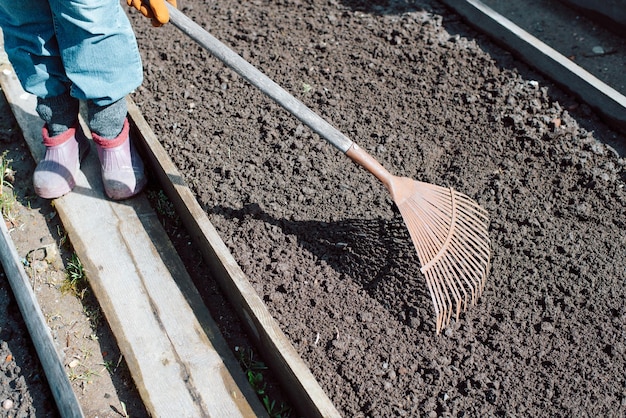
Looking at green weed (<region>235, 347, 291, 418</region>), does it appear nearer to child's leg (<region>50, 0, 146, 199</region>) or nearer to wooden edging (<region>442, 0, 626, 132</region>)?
child's leg (<region>50, 0, 146, 199</region>)

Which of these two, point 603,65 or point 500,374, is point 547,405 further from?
point 603,65

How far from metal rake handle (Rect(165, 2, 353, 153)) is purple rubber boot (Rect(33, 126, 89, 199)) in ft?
2.77

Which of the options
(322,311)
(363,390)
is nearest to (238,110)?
(322,311)

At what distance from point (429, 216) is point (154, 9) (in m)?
1.30

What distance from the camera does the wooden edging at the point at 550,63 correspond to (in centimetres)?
312

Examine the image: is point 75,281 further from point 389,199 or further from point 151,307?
point 389,199

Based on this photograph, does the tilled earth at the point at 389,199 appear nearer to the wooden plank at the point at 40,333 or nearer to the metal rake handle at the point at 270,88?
the wooden plank at the point at 40,333

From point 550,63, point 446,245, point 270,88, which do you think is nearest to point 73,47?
point 270,88

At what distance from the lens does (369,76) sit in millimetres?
3479

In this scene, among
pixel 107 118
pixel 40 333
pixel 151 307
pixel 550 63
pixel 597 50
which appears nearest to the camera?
pixel 40 333

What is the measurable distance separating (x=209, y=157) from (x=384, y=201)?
33.4 inches

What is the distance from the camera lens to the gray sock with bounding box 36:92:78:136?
2.84 m

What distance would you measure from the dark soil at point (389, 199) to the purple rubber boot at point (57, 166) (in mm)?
425

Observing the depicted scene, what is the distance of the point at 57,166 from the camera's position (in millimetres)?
2916
